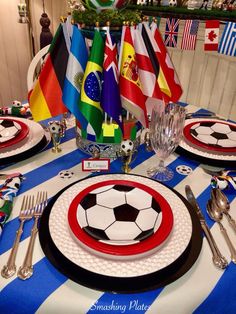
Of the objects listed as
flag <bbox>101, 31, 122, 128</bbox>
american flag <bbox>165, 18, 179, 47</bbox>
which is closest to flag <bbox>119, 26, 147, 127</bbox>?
flag <bbox>101, 31, 122, 128</bbox>

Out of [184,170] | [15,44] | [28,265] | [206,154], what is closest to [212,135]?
[206,154]

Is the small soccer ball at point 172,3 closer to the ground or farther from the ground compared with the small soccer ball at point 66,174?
farther from the ground

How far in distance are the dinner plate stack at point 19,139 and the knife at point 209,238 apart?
56 centimetres

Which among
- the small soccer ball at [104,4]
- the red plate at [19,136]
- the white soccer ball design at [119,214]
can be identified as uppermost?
the small soccer ball at [104,4]

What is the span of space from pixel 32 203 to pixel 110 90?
0.42m

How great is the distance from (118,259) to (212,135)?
715 millimetres

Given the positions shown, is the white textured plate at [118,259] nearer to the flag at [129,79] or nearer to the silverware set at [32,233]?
the silverware set at [32,233]

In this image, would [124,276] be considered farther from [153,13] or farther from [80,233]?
[153,13]

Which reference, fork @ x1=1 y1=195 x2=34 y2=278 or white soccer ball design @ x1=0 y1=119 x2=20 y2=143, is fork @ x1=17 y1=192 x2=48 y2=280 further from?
white soccer ball design @ x1=0 y1=119 x2=20 y2=143

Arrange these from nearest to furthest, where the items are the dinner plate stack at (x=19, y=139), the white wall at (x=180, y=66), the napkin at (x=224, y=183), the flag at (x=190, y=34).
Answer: the napkin at (x=224, y=183), the dinner plate stack at (x=19, y=139), the flag at (x=190, y=34), the white wall at (x=180, y=66)

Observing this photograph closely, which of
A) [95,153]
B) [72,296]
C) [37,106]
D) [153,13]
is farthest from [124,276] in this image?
[153,13]

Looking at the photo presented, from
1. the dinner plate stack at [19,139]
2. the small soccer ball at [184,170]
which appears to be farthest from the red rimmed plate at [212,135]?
the dinner plate stack at [19,139]

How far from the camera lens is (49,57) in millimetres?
1029

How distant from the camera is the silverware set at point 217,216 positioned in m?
0.69
